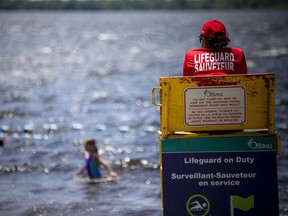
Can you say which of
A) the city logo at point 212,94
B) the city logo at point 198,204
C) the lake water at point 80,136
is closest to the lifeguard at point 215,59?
the city logo at point 212,94

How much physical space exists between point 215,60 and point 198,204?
152cm

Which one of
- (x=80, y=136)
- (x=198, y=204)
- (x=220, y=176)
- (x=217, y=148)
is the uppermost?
(x=217, y=148)

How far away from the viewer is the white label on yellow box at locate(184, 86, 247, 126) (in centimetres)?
742

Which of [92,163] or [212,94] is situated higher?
[212,94]

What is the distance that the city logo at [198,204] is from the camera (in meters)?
7.43

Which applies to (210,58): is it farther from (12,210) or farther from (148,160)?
(148,160)

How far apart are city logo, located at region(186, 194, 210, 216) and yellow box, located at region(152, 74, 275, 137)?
2.27 ft

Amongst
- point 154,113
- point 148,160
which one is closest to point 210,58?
point 148,160

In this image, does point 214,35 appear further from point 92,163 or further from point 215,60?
point 92,163

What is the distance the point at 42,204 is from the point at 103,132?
8.92 m

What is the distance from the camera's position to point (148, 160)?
15.7 m

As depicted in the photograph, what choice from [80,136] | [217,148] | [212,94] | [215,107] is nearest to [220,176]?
[217,148]

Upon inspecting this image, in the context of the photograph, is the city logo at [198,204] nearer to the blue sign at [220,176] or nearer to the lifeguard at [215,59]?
the blue sign at [220,176]

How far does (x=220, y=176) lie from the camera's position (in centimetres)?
744
